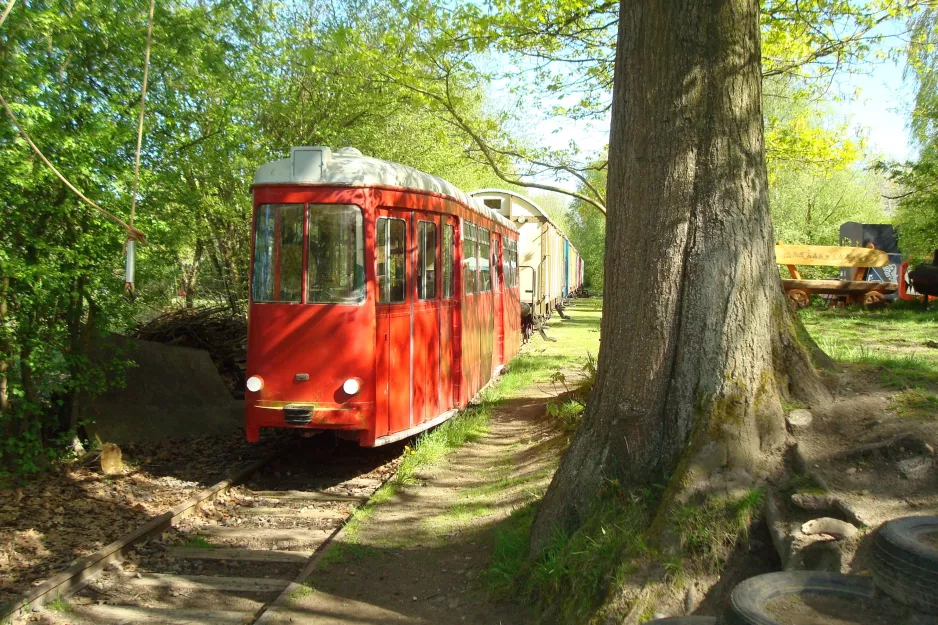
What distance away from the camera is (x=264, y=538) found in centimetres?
665

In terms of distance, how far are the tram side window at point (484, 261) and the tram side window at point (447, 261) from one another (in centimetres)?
174

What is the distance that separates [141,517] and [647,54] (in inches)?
231

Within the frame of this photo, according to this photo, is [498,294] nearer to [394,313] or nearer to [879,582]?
[394,313]

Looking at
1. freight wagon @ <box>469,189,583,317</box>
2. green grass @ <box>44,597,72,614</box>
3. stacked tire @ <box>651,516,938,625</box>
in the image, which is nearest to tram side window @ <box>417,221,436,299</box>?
green grass @ <box>44,597,72,614</box>

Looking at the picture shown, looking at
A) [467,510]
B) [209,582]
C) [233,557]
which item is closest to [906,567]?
[467,510]

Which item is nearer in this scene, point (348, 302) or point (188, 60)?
point (348, 302)

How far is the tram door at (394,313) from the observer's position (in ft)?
26.0

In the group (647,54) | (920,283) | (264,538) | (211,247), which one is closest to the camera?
(647,54)

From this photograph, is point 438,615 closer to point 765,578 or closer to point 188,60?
point 765,578

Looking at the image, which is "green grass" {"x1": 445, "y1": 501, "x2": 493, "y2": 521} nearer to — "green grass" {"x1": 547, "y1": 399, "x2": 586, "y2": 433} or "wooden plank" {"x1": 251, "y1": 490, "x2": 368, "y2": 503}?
"wooden plank" {"x1": 251, "y1": 490, "x2": 368, "y2": 503}

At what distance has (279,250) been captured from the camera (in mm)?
7840

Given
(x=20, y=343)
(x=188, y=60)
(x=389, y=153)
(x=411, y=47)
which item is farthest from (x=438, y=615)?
(x=389, y=153)

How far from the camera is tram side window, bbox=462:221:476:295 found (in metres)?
10.0

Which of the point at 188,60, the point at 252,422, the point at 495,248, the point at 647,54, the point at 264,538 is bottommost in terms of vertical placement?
the point at 264,538
